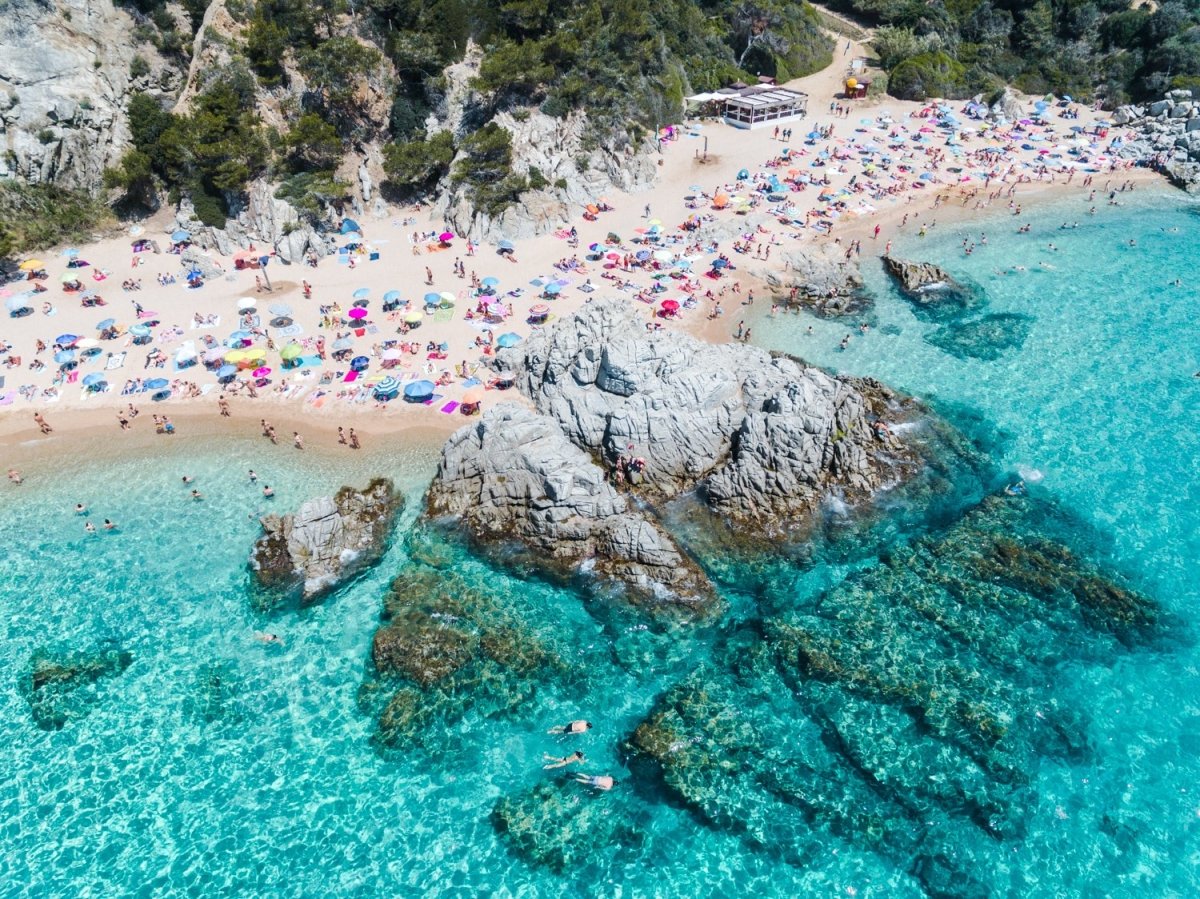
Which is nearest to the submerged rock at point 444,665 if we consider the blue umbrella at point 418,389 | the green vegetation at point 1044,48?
the blue umbrella at point 418,389

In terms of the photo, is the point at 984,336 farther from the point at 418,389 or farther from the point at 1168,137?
the point at 1168,137

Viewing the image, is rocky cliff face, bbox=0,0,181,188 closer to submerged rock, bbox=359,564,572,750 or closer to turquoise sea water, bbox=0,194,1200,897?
turquoise sea water, bbox=0,194,1200,897

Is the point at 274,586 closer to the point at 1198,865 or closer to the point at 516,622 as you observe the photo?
the point at 516,622

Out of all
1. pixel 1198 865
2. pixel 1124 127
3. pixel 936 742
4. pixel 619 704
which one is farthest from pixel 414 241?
pixel 1124 127

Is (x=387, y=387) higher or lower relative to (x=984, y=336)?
higher

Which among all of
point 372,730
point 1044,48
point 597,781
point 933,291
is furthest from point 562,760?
point 1044,48

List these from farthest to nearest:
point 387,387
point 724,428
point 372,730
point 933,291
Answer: point 933,291
point 387,387
point 724,428
point 372,730

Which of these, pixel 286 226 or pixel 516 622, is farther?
pixel 286 226
